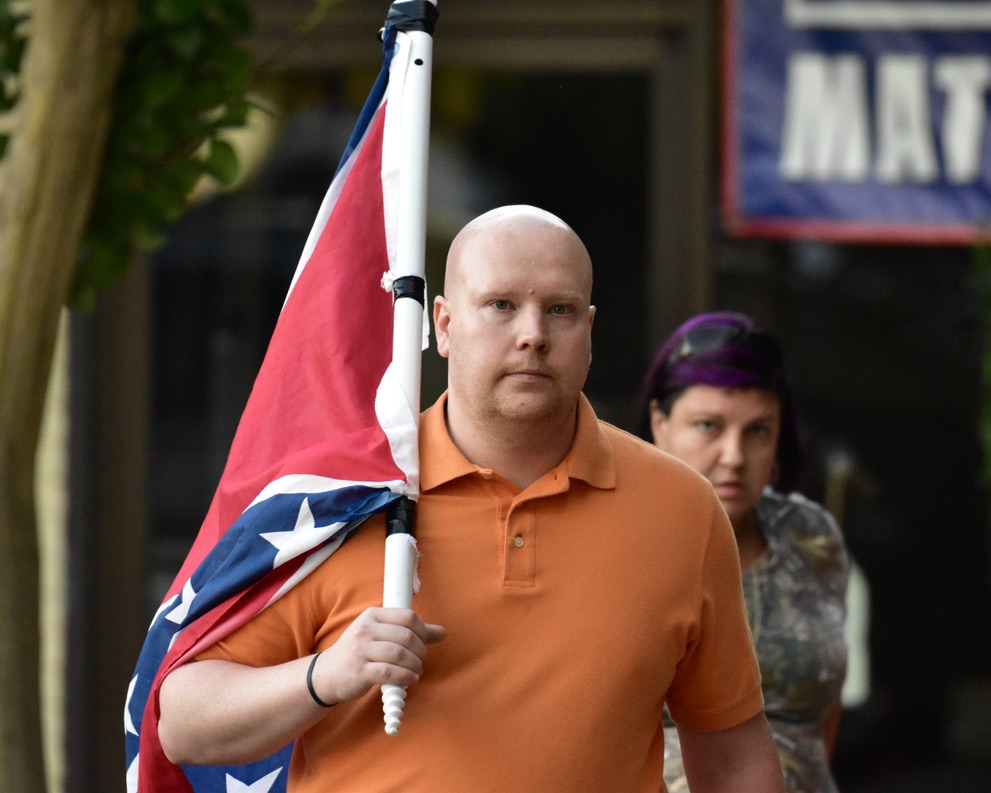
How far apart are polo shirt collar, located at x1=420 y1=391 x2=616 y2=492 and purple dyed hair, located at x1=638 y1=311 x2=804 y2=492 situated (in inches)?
35.4

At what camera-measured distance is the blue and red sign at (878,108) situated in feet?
17.3

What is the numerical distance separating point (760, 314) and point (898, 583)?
3.69 ft

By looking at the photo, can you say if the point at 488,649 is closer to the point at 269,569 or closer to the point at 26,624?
the point at 269,569

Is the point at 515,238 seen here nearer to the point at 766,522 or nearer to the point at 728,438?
the point at 728,438

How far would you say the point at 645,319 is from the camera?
18.3 ft

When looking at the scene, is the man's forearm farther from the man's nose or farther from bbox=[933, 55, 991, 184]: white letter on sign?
bbox=[933, 55, 991, 184]: white letter on sign

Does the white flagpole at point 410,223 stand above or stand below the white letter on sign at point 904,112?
below

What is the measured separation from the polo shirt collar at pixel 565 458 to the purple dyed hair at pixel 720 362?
2.95 ft

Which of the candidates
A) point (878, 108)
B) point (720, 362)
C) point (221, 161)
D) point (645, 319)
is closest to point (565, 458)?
point (720, 362)

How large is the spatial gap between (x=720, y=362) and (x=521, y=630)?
1.26m

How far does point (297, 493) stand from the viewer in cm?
246

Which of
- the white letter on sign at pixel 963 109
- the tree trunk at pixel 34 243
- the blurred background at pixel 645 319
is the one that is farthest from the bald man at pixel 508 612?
the white letter on sign at pixel 963 109

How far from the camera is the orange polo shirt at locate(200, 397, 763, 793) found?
7.53 feet

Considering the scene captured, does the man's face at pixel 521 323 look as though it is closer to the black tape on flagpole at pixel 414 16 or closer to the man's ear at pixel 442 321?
the man's ear at pixel 442 321
